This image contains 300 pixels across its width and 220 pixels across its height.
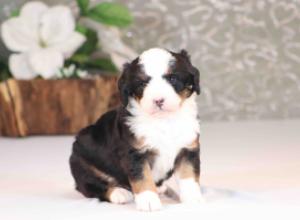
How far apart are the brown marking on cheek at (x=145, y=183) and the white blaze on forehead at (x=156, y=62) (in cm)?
21

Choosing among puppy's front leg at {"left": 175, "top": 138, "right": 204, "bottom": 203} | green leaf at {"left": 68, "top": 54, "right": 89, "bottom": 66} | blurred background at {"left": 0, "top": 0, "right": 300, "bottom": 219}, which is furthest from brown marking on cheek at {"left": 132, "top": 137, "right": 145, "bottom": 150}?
green leaf at {"left": 68, "top": 54, "right": 89, "bottom": 66}

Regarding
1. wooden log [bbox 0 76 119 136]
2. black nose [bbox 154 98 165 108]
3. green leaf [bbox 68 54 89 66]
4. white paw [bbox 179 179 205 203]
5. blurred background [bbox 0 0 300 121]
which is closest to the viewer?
black nose [bbox 154 98 165 108]

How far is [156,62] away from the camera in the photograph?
167cm

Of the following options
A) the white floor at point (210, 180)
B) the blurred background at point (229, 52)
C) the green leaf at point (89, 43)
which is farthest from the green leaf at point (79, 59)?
the white floor at point (210, 180)

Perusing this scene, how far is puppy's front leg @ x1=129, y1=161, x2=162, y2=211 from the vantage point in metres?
1.67

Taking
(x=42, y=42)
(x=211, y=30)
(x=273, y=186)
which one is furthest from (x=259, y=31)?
(x=273, y=186)

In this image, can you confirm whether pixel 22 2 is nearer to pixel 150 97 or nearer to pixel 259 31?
pixel 259 31

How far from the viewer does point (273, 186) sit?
203 cm

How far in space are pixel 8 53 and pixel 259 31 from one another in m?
1.37

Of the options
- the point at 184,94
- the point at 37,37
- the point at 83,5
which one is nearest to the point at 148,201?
the point at 184,94

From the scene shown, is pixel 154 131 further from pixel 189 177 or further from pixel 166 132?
pixel 189 177

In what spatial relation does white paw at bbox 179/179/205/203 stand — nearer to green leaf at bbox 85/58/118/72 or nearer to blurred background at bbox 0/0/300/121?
green leaf at bbox 85/58/118/72

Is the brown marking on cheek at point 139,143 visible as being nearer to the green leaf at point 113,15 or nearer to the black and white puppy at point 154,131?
the black and white puppy at point 154,131

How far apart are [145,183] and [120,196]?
0.40 feet
